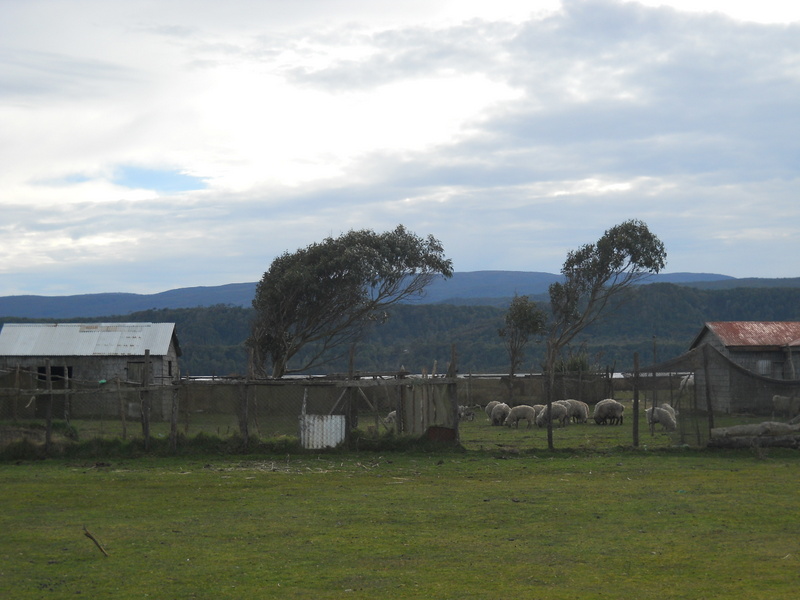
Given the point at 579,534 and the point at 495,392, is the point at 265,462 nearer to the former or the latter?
the point at 579,534

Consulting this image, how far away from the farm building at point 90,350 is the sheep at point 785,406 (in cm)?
2431

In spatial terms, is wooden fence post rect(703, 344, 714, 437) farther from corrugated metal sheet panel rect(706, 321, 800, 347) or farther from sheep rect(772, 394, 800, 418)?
corrugated metal sheet panel rect(706, 321, 800, 347)

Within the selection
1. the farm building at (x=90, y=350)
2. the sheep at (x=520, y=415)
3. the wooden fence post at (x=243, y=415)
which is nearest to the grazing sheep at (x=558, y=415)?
the sheep at (x=520, y=415)

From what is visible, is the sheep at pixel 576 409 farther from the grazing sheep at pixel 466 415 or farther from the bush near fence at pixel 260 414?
the grazing sheep at pixel 466 415

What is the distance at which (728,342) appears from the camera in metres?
36.4

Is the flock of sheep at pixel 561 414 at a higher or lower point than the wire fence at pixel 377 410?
lower

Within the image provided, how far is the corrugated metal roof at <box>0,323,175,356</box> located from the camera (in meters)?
37.9

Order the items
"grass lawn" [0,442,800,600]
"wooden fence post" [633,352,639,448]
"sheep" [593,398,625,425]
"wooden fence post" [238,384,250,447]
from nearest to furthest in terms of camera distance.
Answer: "grass lawn" [0,442,800,600]
"wooden fence post" [238,384,250,447]
"wooden fence post" [633,352,639,448]
"sheep" [593,398,625,425]

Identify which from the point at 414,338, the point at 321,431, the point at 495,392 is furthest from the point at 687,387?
the point at 414,338

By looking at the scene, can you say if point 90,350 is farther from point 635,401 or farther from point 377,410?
point 635,401

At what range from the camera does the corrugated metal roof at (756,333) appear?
36.5 meters

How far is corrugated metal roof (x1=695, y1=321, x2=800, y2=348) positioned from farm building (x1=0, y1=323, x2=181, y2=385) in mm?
23681

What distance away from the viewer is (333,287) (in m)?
47.4

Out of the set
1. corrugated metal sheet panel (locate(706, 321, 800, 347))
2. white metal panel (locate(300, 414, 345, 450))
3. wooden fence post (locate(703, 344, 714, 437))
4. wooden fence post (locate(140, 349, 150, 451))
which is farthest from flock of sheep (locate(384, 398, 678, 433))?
wooden fence post (locate(140, 349, 150, 451))
